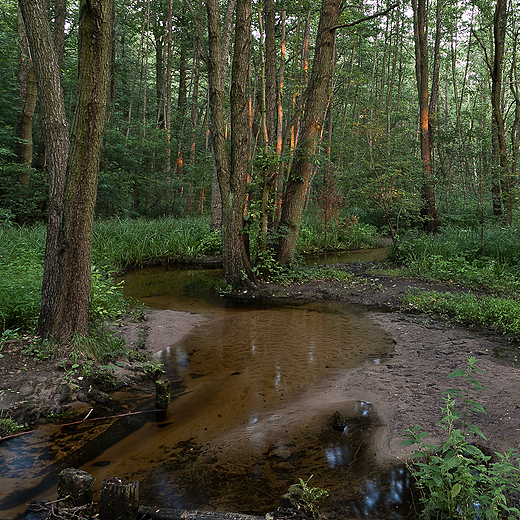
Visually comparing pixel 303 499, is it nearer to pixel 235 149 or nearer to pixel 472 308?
pixel 472 308

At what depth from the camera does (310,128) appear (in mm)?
10062

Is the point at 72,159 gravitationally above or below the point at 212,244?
above

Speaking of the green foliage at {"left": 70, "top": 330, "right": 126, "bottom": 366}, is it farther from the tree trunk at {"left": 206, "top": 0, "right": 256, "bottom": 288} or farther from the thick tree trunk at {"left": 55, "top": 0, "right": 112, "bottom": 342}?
the tree trunk at {"left": 206, "top": 0, "right": 256, "bottom": 288}

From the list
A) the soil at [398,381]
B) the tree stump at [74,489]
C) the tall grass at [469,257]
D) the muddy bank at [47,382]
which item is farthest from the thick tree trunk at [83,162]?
the tall grass at [469,257]

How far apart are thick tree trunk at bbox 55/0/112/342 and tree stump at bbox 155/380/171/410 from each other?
1308 millimetres

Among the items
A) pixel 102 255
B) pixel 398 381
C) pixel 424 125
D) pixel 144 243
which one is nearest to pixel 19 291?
pixel 398 381

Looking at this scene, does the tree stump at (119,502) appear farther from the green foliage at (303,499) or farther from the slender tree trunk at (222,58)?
the slender tree trunk at (222,58)

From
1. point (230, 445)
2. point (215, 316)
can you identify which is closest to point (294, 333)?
point (215, 316)

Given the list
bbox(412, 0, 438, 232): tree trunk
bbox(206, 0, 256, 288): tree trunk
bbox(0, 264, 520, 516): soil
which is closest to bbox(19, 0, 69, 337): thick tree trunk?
bbox(0, 264, 520, 516): soil

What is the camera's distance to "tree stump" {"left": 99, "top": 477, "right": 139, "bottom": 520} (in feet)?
8.08

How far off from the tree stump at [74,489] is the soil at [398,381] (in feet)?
5.48

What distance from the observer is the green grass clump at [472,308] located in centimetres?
642

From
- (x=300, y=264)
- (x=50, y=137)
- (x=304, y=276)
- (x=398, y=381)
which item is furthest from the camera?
(x=300, y=264)

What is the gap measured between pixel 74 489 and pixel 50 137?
393 cm
